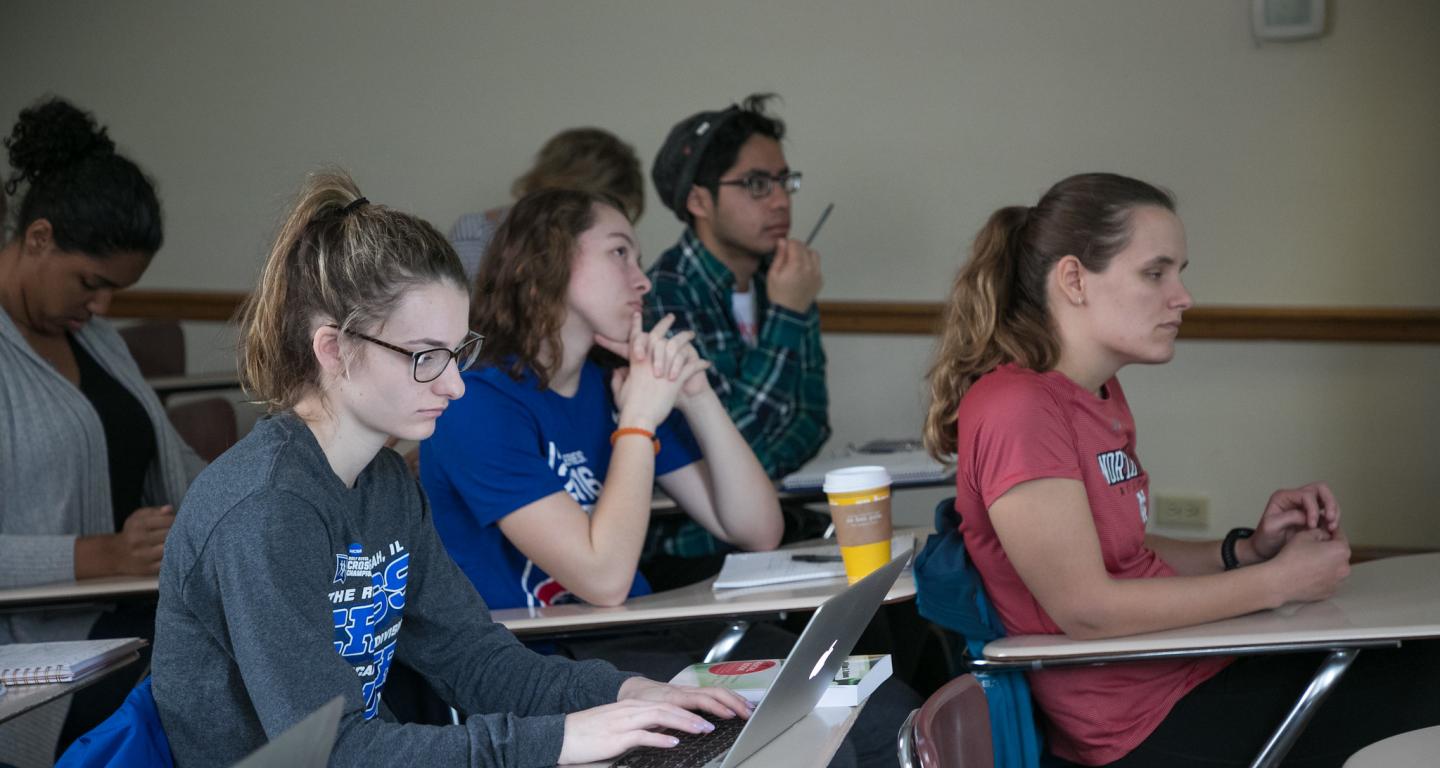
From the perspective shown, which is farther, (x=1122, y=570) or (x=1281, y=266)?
(x=1281, y=266)

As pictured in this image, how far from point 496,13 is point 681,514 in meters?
2.35

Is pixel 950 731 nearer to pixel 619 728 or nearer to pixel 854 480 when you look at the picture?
pixel 619 728

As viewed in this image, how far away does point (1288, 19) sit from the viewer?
12.5 feet

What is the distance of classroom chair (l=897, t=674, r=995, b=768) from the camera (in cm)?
136

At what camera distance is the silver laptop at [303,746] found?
92 cm

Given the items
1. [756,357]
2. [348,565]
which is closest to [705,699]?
[348,565]

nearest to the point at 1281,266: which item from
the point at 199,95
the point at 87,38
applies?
the point at 199,95

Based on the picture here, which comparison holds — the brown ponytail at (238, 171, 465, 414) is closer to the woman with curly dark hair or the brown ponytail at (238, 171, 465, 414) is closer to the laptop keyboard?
the laptop keyboard

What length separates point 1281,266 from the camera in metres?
3.96

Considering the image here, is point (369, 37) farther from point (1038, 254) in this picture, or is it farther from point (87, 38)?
point (1038, 254)

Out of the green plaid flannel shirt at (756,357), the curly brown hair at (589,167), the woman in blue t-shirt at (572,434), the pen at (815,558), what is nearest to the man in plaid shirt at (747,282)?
the green plaid flannel shirt at (756,357)

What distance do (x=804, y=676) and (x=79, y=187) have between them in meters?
1.80

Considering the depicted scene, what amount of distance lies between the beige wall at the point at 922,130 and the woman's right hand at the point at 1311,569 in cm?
212

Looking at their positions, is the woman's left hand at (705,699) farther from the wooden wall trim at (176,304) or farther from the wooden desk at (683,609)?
the wooden wall trim at (176,304)
